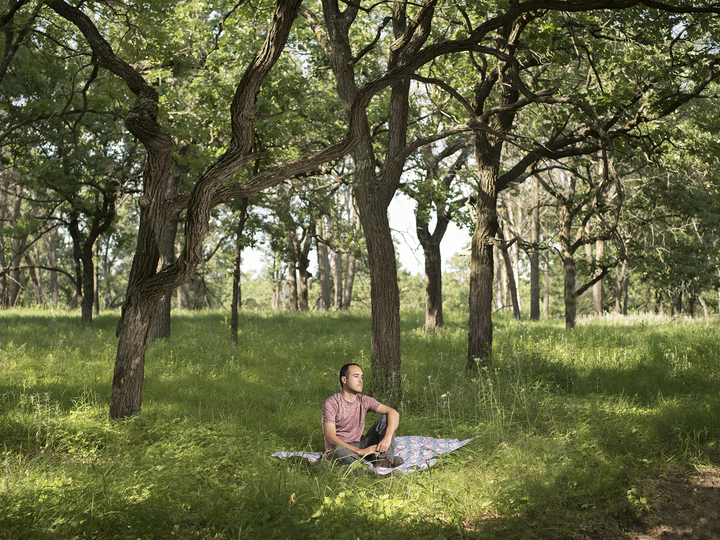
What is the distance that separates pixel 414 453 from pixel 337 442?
92 centimetres

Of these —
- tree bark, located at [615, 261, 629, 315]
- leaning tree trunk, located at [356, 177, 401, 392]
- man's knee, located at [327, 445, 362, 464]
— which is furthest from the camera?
tree bark, located at [615, 261, 629, 315]

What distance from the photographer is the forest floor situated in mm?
4824

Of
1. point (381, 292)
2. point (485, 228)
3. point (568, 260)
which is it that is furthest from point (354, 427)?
point (568, 260)

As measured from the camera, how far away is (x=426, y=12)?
332 inches

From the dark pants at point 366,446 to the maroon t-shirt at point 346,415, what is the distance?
0.33 feet

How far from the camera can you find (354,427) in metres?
6.30

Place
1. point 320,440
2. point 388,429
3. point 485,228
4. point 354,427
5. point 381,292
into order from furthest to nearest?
point 485,228
point 381,292
point 320,440
point 354,427
point 388,429

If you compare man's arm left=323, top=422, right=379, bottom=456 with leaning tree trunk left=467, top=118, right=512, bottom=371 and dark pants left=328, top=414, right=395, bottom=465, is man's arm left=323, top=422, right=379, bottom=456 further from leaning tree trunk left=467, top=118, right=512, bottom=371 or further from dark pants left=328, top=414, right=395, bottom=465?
leaning tree trunk left=467, top=118, right=512, bottom=371

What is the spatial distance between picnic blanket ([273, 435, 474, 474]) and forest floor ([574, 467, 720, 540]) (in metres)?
1.64

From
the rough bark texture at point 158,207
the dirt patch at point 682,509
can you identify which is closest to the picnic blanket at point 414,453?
the dirt patch at point 682,509

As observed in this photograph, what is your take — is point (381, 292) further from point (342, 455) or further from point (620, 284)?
point (620, 284)

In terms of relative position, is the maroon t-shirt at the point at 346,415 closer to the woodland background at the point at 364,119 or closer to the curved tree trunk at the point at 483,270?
the woodland background at the point at 364,119

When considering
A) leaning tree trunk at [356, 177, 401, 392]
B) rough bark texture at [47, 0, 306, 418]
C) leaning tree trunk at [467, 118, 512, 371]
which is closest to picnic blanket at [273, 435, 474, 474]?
leaning tree trunk at [356, 177, 401, 392]

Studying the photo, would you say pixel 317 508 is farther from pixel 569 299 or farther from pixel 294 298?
pixel 294 298
